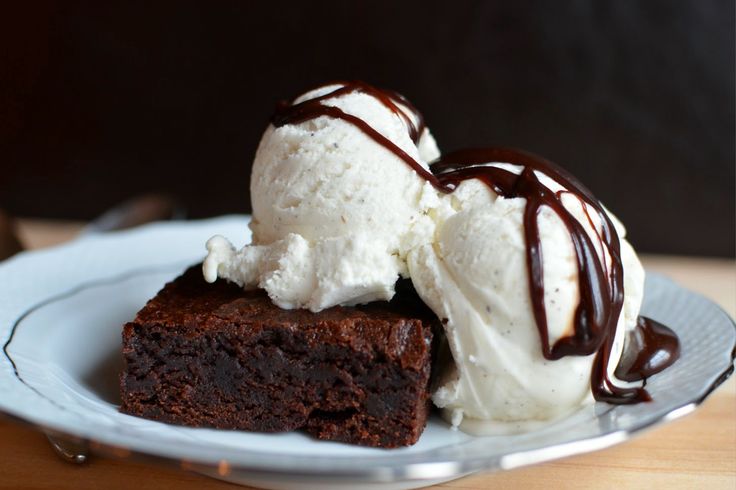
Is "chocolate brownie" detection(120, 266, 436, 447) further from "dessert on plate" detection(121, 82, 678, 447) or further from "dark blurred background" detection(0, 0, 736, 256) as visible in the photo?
"dark blurred background" detection(0, 0, 736, 256)

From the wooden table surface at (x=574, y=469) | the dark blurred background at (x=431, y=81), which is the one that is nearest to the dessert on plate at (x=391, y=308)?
the wooden table surface at (x=574, y=469)

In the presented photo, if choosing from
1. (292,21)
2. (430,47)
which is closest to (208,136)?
(292,21)

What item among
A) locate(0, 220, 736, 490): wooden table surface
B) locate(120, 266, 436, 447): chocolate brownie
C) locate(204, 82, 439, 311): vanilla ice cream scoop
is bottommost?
locate(0, 220, 736, 490): wooden table surface

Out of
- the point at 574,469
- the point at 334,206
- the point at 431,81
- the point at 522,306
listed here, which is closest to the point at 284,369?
the point at 334,206

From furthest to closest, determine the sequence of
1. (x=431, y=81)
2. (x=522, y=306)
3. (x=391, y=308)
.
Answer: (x=431, y=81) → (x=391, y=308) → (x=522, y=306)

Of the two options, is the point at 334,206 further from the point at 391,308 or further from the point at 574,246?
the point at 574,246

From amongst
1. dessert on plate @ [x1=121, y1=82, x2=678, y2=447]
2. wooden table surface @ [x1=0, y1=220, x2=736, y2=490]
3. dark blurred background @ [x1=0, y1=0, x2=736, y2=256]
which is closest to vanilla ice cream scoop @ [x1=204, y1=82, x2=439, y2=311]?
dessert on plate @ [x1=121, y1=82, x2=678, y2=447]

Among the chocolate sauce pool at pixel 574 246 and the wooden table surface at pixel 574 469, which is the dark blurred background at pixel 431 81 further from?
the wooden table surface at pixel 574 469
